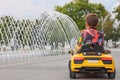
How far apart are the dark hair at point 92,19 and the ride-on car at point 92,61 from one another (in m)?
0.72

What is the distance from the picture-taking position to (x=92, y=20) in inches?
472

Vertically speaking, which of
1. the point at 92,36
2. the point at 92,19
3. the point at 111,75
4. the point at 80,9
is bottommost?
the point at 111,75

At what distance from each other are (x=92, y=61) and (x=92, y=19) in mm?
1210

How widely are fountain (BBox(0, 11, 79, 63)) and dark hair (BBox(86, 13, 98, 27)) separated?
15.1 m

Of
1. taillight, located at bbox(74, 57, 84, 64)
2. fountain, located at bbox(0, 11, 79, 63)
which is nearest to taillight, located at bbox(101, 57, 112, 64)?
taillight, located at bbox(74, 57, 84, 64)

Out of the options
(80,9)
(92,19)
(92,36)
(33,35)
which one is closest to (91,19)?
(92,19)

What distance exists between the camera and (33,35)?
42.2 m

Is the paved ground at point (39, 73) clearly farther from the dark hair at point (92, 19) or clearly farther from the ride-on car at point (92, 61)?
the dark hair at point (92, 19)

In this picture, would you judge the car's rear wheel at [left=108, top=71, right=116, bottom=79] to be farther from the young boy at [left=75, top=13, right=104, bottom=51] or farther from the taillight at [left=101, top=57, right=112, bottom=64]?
the young boy at [left=75, top=13, right=104, bottom=51]

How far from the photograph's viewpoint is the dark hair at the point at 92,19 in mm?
11930

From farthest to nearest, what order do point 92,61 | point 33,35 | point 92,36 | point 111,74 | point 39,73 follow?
point 33,35, point 39,73, point 111,74, point 92,36, point 92,61

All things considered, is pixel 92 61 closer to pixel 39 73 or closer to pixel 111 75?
pixel 111 75

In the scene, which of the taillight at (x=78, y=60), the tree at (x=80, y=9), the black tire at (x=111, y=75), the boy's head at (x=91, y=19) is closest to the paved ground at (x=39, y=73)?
the black tire at (x=111, y=75)

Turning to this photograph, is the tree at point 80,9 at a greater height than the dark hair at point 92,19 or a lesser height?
greater
